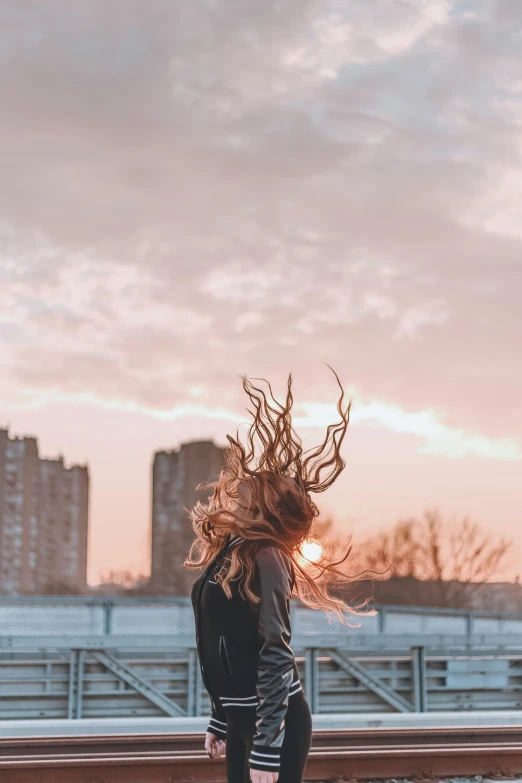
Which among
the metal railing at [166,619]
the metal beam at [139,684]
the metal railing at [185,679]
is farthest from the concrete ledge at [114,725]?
the metal railing at [166,619]

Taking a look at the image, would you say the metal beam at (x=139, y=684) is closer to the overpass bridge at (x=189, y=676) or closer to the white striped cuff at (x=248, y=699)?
the overpass bridge at (x=189, y=676)

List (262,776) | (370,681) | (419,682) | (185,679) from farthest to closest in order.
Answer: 1. (185,679)
2. (370,681)
3. (419,682)
4. (262,776)

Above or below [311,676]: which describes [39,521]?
above

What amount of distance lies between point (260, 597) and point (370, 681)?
13624mm

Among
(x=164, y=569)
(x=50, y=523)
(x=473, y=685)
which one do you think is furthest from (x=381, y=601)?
(x=50, y=523)

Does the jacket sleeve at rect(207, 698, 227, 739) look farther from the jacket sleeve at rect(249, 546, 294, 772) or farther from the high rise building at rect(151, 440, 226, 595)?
the high rise building at rect(151, 440, 226, 595)

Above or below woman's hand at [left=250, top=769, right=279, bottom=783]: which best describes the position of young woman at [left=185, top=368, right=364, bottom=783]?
above

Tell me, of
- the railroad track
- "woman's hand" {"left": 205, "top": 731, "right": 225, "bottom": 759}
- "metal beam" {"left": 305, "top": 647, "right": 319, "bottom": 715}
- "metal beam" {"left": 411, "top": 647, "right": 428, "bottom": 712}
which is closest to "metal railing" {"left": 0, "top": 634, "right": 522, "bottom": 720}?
"metal beam" {"left": 411, "top": 647, "right": 428, "bottom": 712}

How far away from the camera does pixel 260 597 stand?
318cm

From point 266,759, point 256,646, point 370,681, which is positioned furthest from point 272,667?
point 370,681

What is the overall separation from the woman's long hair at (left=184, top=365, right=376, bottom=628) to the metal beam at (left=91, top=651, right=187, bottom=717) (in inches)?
518

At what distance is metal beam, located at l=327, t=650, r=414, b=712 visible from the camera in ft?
51.3

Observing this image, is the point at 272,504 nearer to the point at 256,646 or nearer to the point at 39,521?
the point at 256,646

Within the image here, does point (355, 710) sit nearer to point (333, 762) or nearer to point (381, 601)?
point (333, 762)
